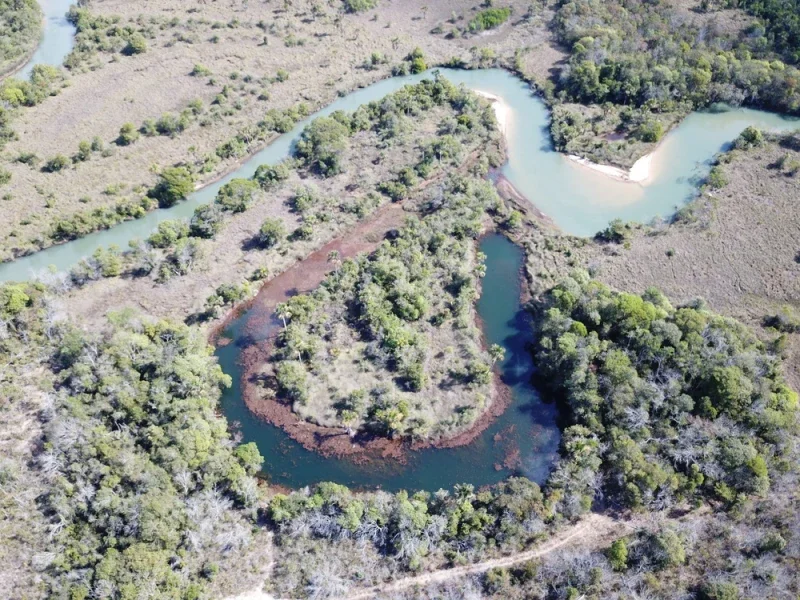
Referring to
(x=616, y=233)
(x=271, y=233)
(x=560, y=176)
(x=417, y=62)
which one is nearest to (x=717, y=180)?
(x=616, y=233)

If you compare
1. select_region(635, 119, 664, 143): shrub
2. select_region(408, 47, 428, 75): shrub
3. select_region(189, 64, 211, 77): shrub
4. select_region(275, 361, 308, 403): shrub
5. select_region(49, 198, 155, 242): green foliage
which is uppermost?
select_region(408, 47, 428, 75): shrub

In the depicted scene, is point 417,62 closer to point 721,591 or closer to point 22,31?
point 22,31

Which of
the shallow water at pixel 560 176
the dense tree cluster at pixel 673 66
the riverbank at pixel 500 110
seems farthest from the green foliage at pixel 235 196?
the dense tree cluster at pixel 673 66

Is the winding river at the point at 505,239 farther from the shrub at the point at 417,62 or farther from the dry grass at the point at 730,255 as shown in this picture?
the dry grass at the point at 730,255

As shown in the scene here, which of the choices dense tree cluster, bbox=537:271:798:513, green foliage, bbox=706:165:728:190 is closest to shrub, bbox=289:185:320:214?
dense tree cluster, bbox=537:271:798:513

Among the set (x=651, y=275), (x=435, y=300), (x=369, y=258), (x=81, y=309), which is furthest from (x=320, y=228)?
(x=651, y=275)

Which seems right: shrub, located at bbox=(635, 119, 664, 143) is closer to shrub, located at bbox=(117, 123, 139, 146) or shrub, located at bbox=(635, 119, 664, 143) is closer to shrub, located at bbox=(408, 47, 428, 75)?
shrub, located at bbox=(408, 47, 428, 75)
